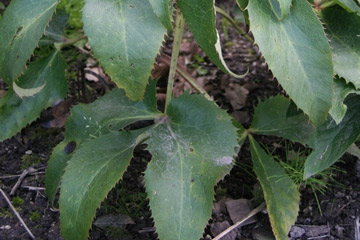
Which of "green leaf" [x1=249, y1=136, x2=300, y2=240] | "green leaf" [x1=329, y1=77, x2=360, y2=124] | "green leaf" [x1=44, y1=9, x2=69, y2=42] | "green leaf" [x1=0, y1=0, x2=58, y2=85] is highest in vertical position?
"green leaf" [x1=0, y1=0, x2=58, y2=85]

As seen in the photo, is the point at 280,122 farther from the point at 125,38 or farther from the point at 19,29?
the point at 19,29

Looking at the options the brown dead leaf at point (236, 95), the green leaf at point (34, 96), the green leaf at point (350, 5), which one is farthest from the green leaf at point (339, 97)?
the green leaf at point (34, 96)

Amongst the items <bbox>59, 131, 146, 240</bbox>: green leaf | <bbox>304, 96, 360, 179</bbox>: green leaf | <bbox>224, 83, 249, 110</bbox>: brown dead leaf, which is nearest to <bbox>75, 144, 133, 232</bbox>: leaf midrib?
<bbox>59, 131, 146, 240</bbox>: green leaf

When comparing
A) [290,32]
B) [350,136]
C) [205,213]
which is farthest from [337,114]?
[205,213]

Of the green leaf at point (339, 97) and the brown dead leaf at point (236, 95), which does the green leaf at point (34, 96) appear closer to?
the brown dead leaf at point (236, 95)

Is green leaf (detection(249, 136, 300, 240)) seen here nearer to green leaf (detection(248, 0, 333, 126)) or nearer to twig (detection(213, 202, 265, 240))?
twig (detection(213, 202, 265, 240))

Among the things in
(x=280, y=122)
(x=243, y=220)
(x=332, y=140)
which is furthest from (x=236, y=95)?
(x=332, y=140)

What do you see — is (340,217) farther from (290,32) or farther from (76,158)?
(76,158)
